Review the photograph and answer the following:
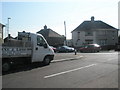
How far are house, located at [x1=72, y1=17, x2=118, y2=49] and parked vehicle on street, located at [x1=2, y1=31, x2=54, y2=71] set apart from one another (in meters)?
46.1

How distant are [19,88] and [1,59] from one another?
449cm

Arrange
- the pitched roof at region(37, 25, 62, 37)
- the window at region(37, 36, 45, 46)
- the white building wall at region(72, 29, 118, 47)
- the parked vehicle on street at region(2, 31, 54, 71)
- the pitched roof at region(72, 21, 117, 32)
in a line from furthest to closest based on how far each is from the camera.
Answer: the pitched roof at region(37, 25, 62, 37) < the pitched roof at region(72, 21, 117, 32) < the white building wall at region(72, 29, 118, 47) < the window at region(37, 36, 45, 46) < the parked vehicle on street at region(2, 31, 54, 71)

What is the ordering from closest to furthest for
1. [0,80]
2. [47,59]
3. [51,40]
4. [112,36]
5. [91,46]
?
[0,80], [47,59], [91,46], [112,36], [51,40]

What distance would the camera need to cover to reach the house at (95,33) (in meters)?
60.6

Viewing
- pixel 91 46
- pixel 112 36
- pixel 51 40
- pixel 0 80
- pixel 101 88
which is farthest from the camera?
pixel 51 40

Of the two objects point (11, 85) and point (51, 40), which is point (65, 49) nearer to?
point (51, 40)

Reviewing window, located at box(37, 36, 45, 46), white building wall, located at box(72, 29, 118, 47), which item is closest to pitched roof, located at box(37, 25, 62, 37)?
white building wall, located at box(72, 29, 118, 47)

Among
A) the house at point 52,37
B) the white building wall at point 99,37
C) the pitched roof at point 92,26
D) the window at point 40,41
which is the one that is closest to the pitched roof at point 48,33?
the house at point 52,37

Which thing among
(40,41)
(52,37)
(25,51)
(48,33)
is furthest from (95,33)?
(25,51)

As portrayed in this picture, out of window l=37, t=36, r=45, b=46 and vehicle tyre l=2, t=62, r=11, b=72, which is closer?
vehicle tyre l=2, t=62, r=11, b=72

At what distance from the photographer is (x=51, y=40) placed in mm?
68875

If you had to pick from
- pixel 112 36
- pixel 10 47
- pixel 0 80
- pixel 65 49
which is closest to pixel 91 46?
pixel 65 49

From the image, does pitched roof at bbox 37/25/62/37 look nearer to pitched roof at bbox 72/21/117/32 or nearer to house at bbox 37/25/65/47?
house at bbox 37/25/65/47

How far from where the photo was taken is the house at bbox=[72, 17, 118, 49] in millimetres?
60562
